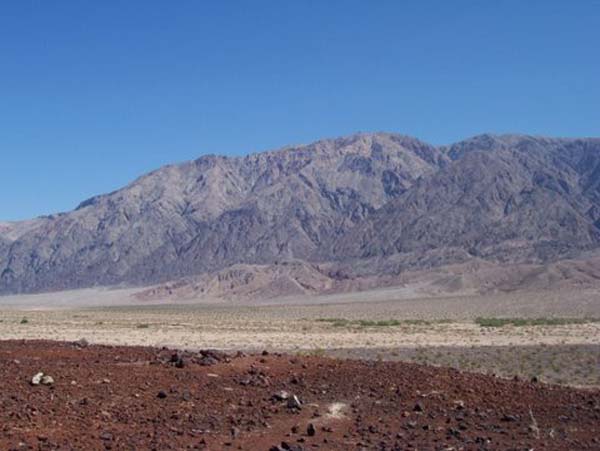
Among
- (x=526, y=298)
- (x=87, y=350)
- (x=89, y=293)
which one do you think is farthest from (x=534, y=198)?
(x=87, y=350)

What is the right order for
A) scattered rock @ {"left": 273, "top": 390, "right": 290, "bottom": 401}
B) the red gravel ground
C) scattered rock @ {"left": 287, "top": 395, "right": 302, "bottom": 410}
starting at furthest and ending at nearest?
1. scattered rock @ {"left": 273, "top": 390, "right": 290, "bottom": 401}
2. scattered rock @ {"left": 287, "top": 395, "right": 302, "bottom": 410}
3. the red gravel ground

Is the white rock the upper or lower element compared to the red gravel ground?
upper

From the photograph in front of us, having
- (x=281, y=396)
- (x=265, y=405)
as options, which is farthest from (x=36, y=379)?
(x=281, y=396)

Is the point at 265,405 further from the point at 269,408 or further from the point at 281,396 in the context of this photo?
the point at 281,396

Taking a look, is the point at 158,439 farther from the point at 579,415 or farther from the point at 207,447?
the point at 579,415

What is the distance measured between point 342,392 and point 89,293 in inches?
7321

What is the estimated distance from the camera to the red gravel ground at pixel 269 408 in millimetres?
11664

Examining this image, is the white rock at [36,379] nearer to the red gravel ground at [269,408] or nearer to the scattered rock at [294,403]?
the red gravel ground at [269,408]

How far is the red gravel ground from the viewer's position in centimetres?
1166

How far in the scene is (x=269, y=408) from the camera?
516 inches

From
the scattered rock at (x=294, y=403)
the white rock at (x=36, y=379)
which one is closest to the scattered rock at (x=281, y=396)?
the scattered rock at (x=294, y=403)

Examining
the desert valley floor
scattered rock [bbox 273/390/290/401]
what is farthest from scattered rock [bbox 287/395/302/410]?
scattered rock [bbox 273/390/290/401]

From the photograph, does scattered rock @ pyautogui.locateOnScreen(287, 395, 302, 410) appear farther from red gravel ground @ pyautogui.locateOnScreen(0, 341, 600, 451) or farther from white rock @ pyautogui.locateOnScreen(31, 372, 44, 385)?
white rock @ pyautogui.locateOnScreen(31, 372, 44, 385)

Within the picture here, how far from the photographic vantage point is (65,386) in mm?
13445
